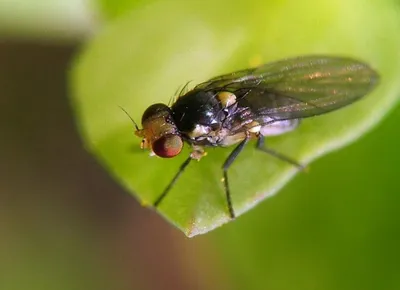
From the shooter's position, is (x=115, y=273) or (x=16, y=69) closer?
(x=115, y=273)

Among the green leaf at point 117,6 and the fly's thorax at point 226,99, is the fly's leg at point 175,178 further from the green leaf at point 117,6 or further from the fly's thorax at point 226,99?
the green leaf at point 117,6

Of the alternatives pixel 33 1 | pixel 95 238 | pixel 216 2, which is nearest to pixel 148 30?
pixel 216 2

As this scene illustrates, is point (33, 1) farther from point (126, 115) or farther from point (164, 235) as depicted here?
point (164, 235)

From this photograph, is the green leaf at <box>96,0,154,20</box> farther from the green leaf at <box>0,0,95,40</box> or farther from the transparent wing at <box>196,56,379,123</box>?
the transparent wing at <box>196,56,379,123</box>

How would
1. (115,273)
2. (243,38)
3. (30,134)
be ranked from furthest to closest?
(30,134), (115,273), (243,38)

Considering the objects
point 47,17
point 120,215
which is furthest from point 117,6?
point 120,215

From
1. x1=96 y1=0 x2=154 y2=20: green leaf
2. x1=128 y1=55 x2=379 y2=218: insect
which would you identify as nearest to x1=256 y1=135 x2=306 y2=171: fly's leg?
x1=128 y1=55 x2=379 y2=218: insect

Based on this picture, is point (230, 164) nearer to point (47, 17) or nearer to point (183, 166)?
point (183, 166)
